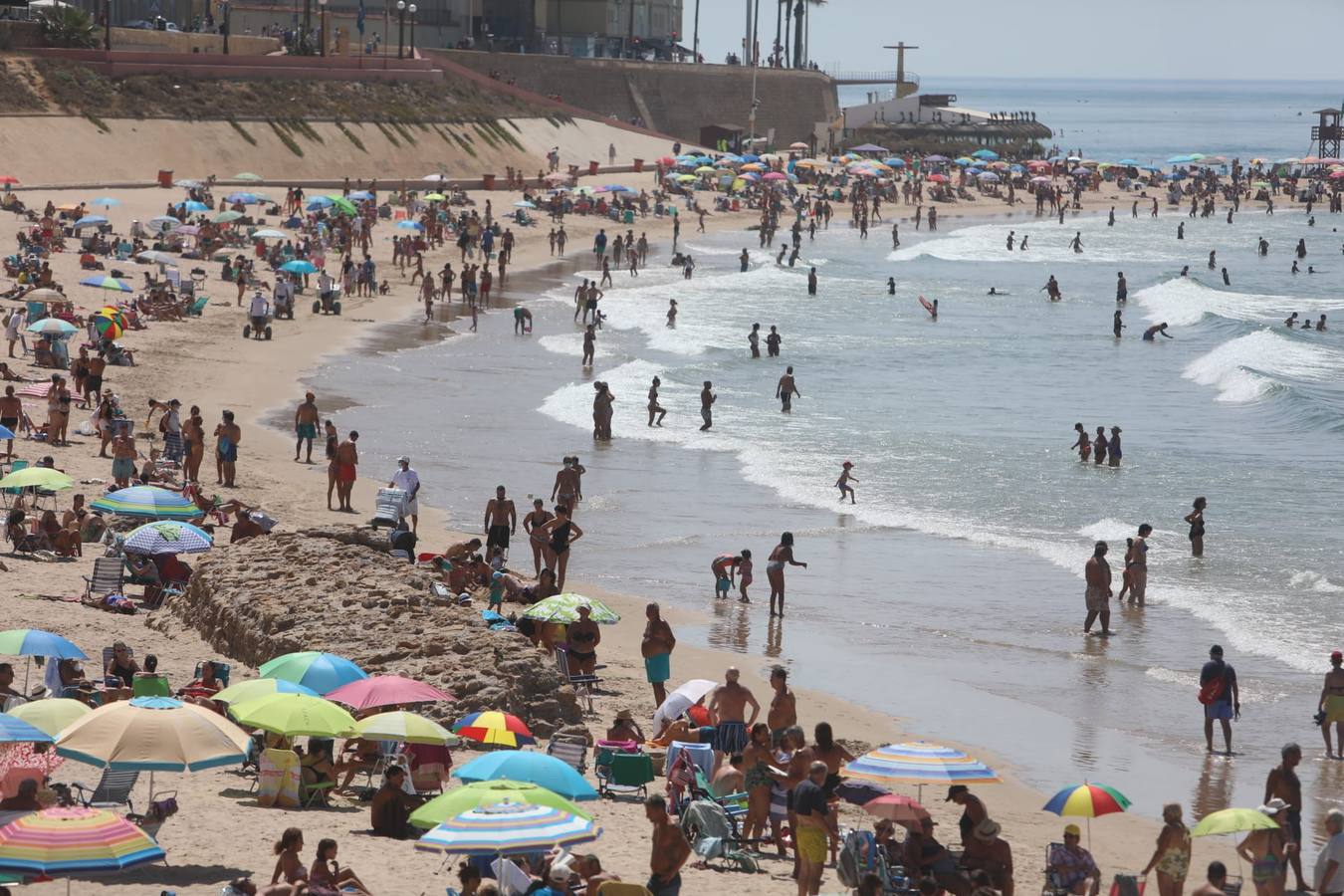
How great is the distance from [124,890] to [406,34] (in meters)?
75.0

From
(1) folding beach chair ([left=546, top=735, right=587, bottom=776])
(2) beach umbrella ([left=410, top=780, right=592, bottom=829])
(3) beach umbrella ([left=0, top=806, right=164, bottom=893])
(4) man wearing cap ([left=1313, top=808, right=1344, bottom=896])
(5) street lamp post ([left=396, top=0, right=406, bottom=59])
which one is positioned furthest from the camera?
(5) street lamp post ([left=396, top=0, right=406, bottom=59])

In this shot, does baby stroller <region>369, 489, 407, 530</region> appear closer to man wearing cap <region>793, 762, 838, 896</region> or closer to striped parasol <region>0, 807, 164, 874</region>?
man wearing cap <region>793, 762, 838, 896</region>

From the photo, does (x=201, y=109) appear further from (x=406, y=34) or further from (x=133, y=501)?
(x=133, y=501)

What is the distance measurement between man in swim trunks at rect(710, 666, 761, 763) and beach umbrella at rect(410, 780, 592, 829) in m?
2.68

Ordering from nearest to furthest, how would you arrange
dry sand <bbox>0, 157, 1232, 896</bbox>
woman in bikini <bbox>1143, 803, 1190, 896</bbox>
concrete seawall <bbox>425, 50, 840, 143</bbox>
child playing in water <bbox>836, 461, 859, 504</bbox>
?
1. dry sand <bbox>0, 157, 1232, 896</bbox>
2. woman in bikini <bbox>1143, 803, 1190, 896</bbox>
3. child playing in water <bbox>836, 461, 859, 504</bbox>
4. concrete seawall <bbox>425, 50, 840, 143</bbox>

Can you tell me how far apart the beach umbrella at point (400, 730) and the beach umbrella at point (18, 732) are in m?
1.78

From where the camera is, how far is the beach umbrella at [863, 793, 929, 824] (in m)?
9.82

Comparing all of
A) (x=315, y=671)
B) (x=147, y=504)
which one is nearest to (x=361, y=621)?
(x=315, y=671)

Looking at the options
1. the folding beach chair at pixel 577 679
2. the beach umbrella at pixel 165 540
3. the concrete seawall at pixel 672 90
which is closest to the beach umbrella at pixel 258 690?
the folding beach chair at pixel 577 679

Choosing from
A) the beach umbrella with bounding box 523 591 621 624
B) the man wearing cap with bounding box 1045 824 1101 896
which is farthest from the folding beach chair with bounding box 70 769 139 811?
the man wearing cap with bounding box 1045 824 1101 896

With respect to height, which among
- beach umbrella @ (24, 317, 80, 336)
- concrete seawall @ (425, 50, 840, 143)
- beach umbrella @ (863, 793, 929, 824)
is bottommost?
beach umbrella @ (863, 793, 929, 824)

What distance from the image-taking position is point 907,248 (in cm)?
6188

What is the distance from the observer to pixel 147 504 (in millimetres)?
16766

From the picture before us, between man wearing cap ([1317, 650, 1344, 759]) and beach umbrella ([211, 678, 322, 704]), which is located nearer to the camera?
beach umbrella ([211, 678, 322, 704])
